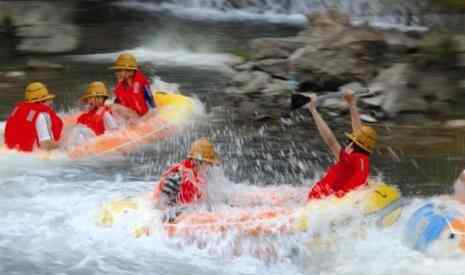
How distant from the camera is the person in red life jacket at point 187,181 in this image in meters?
7.46

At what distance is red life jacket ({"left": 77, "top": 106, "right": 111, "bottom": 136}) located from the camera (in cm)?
1007

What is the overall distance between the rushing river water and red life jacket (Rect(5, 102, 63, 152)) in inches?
6.3

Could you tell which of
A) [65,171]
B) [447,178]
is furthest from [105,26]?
[447,178]

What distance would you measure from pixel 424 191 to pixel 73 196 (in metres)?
3.44

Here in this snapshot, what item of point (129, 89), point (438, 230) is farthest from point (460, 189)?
point (129, 89)

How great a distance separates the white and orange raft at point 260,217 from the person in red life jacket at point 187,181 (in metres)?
0.11

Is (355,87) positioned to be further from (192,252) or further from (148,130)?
(192,252)

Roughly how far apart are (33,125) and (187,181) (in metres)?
2.69

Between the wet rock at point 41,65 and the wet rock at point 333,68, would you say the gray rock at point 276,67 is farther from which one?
the wet rock at point 41,65

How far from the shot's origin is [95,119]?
33.1 feet

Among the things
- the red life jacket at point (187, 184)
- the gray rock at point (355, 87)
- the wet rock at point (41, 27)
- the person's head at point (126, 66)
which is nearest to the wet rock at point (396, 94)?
the gray rock at point (355, 87)

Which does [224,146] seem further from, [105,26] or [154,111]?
[105,26]

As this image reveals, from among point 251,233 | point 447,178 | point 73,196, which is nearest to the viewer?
point 251,233

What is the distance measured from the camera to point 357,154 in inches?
292
